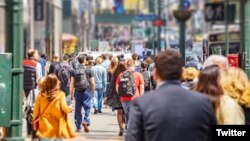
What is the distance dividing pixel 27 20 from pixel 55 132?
162ft

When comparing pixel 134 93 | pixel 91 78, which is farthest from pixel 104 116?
pixel 134 93

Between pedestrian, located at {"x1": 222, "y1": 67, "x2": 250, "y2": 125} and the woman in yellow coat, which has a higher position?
pedestrian, located at {"x1": 222, "y1": 67, "x2": 250, "y2": 125}

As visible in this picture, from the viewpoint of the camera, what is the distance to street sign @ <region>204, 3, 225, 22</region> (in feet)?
66.9

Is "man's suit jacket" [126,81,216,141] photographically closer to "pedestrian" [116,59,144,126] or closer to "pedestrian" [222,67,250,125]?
"pedestrian" [222,67,250,125]

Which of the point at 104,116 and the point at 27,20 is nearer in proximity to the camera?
the point at 104,116

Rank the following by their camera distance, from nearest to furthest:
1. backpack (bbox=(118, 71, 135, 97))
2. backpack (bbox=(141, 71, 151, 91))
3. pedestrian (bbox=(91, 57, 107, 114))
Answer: backpack (bbox=(118, 71, 135, 97))
backpack (bbox=(141, 71, 151, 91))
pedestrian (bbox=(91, 57, 107, 114))

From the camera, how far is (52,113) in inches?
500

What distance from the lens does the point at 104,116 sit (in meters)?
23.8

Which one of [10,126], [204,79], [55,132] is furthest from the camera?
[55,132]

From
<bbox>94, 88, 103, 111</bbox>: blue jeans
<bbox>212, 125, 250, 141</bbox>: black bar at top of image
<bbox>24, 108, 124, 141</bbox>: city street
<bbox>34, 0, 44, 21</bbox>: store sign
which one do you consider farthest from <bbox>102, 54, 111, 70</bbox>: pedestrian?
<bbox>34, 0, 44, 21</bbox>: store sign

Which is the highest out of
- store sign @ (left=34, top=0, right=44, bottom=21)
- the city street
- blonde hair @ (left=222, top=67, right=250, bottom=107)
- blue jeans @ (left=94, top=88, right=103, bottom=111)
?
store sign @ (left=34, top=0, right=44, bottom=21)

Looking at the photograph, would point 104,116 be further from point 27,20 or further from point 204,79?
point 27,20

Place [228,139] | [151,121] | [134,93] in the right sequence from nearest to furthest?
1. [151,121]
2. [228,139]
3. [134,93]

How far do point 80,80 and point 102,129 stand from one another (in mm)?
1328
